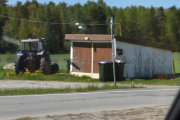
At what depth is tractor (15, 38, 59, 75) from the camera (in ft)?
82.7

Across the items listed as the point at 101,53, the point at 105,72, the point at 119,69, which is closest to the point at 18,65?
the point at 101,53

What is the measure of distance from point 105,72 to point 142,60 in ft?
19.5

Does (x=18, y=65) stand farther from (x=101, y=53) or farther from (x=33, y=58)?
(x=101, y=53)

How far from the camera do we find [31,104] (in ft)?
30.9

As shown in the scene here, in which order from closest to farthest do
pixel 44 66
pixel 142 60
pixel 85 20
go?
pixel 44 66 < pixel 85 20 < pixel 142 60

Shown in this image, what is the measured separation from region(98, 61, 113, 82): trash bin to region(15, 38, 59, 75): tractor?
5.08 m

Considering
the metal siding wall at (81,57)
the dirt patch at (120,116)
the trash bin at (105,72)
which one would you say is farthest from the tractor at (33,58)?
the dirt patch at (120,116)

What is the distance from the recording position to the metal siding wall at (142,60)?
80.6 ft

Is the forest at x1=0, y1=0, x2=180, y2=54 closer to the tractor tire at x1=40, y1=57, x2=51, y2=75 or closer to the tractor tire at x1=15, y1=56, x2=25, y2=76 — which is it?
the tractor tire at x1=40, y1=57, x2=51, y2=75

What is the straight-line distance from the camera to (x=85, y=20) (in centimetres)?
2572

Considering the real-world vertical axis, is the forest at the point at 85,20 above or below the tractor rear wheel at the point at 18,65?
above

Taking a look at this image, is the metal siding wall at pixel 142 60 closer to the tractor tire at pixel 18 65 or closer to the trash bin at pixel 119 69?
the trash bin at pixel 119 69

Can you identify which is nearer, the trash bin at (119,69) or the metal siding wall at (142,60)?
the trash bin at (119,69)

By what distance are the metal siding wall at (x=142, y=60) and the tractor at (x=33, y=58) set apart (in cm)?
573
